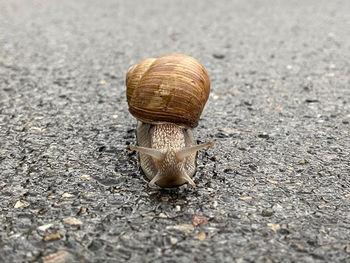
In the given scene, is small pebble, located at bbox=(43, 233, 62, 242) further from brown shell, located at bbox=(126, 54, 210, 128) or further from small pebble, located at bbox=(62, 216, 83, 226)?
brown shell, located at bbox=(126, 54, 210, 128)

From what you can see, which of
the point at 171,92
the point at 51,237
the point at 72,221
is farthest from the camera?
the point at 171,92

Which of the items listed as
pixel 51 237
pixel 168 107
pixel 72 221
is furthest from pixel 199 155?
pixel 51 237

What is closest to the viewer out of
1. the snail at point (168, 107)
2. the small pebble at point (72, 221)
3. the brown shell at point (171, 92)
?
the small pebble at point (72, 221)

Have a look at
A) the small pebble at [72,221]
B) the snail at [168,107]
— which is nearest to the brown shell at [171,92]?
the snail at [168,107]

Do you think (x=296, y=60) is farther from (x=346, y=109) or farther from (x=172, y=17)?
(x=172, y=17)

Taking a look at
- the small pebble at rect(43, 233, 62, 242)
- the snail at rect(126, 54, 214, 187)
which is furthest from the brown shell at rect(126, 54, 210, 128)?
the small pebble at rect(43, 233, 62, 242)

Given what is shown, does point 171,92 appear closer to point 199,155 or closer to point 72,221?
point 199,155

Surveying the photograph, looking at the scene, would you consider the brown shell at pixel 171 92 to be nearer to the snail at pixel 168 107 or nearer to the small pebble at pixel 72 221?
the snail at pixel 168 107
